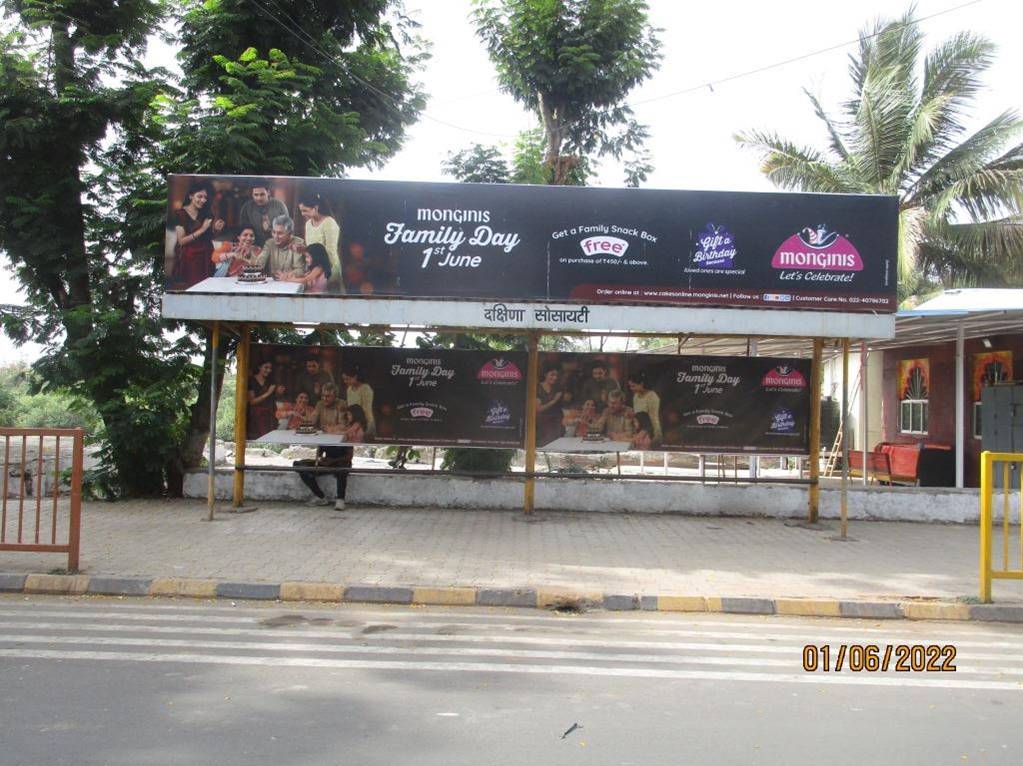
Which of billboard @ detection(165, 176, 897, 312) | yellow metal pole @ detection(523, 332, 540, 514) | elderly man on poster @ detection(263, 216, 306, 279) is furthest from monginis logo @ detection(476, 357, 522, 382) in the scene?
elderly man on poster @ detection(263, 216, 306, 279)

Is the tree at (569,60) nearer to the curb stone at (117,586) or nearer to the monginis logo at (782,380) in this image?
the monginis logo at (782,380)

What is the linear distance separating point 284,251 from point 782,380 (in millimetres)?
7479

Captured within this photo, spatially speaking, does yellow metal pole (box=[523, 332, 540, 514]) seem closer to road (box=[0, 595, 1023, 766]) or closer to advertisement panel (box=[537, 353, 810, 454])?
advertisement panel (box=[537, 353, 810, 454])

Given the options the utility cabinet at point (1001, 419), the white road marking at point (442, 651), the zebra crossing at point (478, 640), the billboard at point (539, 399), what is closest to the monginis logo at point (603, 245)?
the billboard at point (539, 399)

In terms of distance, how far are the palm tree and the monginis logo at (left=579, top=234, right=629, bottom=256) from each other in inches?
568

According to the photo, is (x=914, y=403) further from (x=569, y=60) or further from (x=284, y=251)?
(x=284, y=251)

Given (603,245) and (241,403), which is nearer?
(603,245)

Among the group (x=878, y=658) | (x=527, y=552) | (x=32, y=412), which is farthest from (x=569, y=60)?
(x=32, y=412)

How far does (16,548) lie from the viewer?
7.72m

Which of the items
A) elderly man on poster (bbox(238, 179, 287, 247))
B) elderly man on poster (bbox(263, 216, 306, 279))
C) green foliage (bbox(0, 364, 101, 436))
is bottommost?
green foliage (bbox(0, 364, 101, 436))

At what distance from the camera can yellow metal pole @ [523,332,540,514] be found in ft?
37.5

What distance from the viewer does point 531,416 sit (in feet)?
37.9

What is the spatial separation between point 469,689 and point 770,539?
21.6 feet

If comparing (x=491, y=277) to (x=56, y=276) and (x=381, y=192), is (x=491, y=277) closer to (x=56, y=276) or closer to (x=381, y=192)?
(x=381, y=192)
